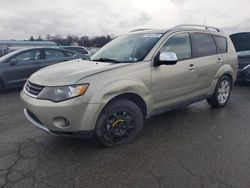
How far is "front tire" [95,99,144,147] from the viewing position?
3.36 meters

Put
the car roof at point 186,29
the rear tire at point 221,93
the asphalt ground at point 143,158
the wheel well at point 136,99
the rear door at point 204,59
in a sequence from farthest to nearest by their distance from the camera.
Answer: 1. the rear tire at point 221,93
2. the rear door at point 204,59
3. the car roof at point 186,29
4. the wheel well at point 136,99
5. the asphalt ground at point 143,158

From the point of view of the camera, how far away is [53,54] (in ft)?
28.8

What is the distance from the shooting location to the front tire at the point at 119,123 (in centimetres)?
336

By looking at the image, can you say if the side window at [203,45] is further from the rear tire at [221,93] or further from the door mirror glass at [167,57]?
the door mirror glass at [167,57]

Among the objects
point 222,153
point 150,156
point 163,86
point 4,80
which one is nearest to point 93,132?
point 150,156

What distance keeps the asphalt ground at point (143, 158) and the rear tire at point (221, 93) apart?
751 millimetres

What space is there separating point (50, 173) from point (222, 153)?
226 centimetres

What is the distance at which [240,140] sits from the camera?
12.6ft

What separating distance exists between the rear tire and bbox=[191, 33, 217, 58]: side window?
71cm

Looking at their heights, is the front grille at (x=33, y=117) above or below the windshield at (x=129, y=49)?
below

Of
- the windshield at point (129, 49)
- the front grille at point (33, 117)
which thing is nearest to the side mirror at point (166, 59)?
the windshield at point (129, 49)

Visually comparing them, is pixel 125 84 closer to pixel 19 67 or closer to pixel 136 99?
pixel 136 99

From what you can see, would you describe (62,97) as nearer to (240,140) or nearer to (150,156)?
(150,156)

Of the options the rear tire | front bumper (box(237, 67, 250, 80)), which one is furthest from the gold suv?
front bumper (box(237, 67, 250, 80))
